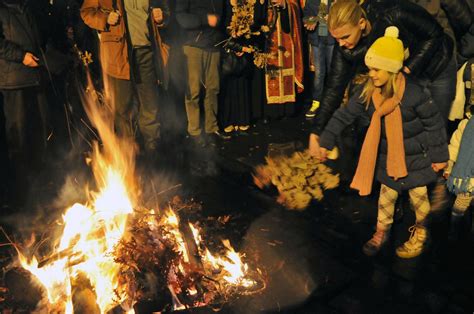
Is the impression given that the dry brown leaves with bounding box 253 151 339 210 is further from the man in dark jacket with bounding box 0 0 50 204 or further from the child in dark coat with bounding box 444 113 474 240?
the man in dark jacket with bounding box 0 0 50 204

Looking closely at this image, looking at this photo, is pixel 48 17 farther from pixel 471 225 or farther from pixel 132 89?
pixel 471 225

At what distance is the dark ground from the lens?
14.4 feet

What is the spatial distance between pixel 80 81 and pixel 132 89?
91 centimetres

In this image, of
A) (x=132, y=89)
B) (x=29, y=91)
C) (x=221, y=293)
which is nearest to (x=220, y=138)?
(x=132, y=89)

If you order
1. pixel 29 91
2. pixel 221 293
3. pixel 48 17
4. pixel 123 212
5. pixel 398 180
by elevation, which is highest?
pixel 48 17

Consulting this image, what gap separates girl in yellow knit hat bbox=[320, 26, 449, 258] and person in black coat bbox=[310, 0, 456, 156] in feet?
1.51

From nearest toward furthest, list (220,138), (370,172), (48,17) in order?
(370,172), (48,17), (220,138)

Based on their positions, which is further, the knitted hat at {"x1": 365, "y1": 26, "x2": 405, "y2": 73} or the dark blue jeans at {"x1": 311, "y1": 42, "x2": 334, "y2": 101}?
the dark blue jeans at {"x1": 311, "y1": 42, "x2": 334, "y2": 101}

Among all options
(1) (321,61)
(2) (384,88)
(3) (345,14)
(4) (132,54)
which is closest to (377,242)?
(2) (384,88)

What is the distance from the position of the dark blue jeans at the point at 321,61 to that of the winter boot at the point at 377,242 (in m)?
5.15

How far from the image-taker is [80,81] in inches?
317

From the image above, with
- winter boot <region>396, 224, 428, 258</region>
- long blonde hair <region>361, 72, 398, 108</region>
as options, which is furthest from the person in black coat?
winter boot <region>396, 224, 428, 258</region>

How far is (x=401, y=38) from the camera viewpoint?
5.28 m

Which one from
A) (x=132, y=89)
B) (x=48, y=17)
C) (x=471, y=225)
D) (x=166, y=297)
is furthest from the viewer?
(x=132, y=89)
